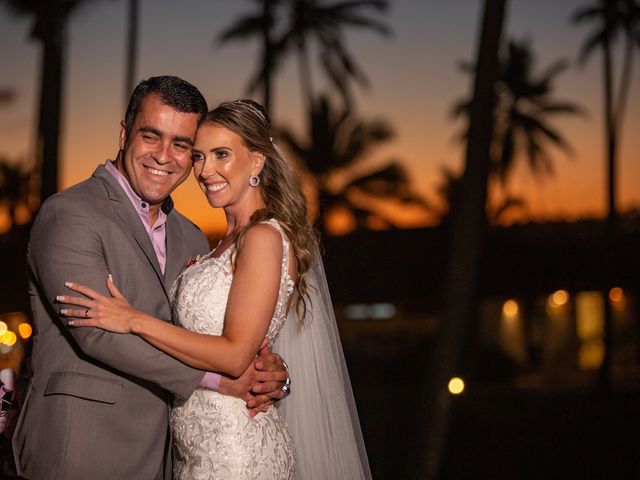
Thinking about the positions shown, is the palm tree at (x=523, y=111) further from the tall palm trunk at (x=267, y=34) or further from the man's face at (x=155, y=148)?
the man's face at (x=155, y=148)

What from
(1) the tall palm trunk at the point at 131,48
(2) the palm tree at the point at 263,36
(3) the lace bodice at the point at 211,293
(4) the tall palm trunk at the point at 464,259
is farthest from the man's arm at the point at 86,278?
(1) the tall palm trunk at the point at 131,48

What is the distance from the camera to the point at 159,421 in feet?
13.9

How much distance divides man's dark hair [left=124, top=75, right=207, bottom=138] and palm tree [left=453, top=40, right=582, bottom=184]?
107 ft

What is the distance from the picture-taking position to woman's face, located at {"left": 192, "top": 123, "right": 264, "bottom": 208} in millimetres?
4453

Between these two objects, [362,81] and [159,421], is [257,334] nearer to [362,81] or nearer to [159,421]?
[159,421]

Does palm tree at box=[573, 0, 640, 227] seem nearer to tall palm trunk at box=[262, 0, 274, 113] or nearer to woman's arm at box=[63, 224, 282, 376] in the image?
tall palm trunk at box=[262, 0, 274, 113]

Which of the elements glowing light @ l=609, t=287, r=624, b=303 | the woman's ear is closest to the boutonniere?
the woman's ear

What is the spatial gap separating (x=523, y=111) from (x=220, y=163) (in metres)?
34.5

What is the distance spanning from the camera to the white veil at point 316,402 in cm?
462

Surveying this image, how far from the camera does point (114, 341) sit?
3809 mm

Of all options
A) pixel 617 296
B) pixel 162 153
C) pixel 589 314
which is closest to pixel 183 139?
pixel 162 153

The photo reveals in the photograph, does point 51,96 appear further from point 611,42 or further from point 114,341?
point 611,42

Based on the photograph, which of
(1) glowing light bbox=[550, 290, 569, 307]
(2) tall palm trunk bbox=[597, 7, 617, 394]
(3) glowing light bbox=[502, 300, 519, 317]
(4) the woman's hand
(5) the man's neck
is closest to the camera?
(4) the woman's hand

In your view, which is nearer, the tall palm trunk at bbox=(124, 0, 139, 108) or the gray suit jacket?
the gray suit jacket
